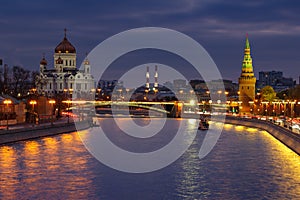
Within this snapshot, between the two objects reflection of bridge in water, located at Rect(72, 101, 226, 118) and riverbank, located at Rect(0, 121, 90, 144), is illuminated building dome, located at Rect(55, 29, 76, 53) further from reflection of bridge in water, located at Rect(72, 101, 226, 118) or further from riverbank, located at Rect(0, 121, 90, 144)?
riverbank, located at Rect(0, 121, 90, 144)

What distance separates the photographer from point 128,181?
21.7m

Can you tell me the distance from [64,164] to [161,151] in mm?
8094

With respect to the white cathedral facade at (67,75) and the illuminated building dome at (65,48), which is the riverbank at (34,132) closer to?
the white cathedral facade at (67,75)

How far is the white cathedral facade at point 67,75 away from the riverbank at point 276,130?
55818mm

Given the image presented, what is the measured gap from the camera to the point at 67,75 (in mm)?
116500

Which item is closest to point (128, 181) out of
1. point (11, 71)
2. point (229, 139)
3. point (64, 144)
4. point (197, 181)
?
Result: point (197, 181)

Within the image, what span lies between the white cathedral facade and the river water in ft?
275

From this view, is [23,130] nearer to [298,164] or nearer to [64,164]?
[64,164]

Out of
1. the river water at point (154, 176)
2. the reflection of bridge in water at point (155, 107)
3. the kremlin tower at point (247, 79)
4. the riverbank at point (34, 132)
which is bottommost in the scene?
the river water at point (154, 176)

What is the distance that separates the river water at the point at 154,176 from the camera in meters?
19.4

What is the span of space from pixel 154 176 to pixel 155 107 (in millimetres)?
78039

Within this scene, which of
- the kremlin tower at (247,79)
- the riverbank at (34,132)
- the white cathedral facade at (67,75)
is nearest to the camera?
the riverbank at (34,132)

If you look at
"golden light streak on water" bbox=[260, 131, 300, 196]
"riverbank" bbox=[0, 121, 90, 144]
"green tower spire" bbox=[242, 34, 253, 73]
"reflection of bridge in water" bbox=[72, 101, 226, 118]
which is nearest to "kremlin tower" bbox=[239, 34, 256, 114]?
"green tower spire" bbox=[242, 34, 253, 73]

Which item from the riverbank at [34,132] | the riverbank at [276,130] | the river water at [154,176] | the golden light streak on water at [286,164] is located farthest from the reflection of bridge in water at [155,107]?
the river water at [154,176]
